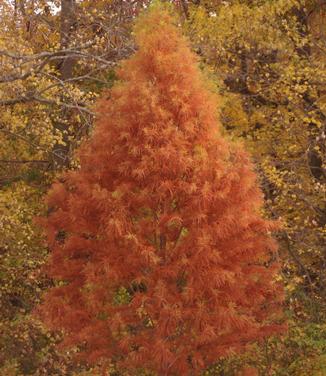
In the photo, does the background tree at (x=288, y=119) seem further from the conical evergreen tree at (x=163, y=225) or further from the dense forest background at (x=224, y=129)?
the conical evergreen tree at (x=163, y=225)

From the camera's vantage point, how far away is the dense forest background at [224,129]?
14.8 m

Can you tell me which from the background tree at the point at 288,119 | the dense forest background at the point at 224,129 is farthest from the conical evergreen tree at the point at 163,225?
the background tree at the point at 288,119

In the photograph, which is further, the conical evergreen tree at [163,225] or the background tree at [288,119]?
the background tree at [288,119]

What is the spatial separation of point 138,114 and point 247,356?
7.02 metres

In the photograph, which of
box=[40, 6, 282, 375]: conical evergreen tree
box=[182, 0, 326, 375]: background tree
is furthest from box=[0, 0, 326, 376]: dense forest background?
box=[40, 6, 282, 375]: conical evergreen tree

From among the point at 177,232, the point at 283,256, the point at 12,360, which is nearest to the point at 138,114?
the point at 177,232

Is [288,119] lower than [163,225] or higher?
higher

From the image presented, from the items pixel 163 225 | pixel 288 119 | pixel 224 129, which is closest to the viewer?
pixel 163 225

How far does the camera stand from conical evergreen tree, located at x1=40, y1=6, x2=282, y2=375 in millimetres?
10859

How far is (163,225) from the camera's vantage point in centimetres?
1116

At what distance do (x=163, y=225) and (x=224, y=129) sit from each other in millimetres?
4491

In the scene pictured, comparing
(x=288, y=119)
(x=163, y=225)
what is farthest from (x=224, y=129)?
(x=163, y=225)

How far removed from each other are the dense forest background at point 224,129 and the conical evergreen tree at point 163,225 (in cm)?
230

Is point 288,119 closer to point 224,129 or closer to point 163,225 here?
point 224,129
